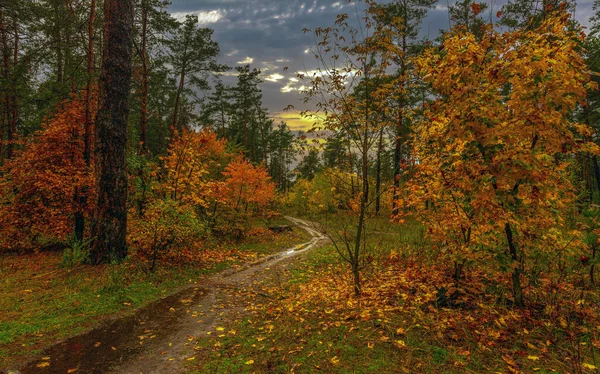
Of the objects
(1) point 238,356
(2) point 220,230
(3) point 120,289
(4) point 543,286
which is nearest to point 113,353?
(1) point 238,356

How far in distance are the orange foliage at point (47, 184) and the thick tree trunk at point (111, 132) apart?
272 centimetres

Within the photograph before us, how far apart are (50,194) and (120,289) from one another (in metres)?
5.49

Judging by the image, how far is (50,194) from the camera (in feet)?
29.7

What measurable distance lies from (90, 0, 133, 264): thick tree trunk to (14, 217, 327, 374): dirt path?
2624 millimetres

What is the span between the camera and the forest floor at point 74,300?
4.05 m

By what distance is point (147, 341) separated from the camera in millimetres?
4344

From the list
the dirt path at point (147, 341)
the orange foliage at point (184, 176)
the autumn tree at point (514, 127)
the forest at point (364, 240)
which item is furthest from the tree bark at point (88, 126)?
the autumn tree at point (514, 127)

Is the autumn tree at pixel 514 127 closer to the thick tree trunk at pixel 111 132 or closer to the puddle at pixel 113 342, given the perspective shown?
the puddle at pixel 113 342

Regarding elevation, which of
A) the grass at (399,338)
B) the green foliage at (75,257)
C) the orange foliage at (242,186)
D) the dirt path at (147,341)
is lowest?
the dirt path at (147,341)

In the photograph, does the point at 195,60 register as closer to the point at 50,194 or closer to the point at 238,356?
the point at 50,194

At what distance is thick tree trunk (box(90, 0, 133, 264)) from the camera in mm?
7121

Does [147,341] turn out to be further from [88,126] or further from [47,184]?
[88,126]

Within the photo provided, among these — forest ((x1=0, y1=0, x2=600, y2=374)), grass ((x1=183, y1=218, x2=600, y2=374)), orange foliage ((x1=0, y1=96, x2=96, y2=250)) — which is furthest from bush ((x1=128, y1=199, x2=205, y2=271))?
grass ((x1=183, y1=218, x2=600, y2=374))

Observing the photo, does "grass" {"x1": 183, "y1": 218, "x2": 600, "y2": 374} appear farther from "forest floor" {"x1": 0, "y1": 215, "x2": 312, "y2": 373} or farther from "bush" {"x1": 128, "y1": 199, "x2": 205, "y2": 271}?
"bush" {"x1": 128, "y1": 199, "x2": 205, "y2": 271}
